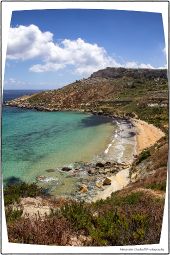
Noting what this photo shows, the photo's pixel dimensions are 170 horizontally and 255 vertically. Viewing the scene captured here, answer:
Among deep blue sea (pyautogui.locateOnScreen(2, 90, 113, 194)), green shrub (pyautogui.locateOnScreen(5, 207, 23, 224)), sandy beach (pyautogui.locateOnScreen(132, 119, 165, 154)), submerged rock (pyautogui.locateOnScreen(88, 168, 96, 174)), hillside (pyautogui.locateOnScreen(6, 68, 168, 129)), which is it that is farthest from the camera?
sandy beach (pyautogui.locateOnScreen(132, 119, 165, 154))

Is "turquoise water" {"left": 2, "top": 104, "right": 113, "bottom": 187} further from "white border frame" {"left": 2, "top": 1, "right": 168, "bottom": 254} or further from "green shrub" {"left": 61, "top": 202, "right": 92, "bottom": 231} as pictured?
"white border frame" {"left": 2, "top": 1, "right": 168, "bottom": 254}

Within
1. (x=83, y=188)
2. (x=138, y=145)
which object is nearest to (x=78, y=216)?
(x=83, y=188)

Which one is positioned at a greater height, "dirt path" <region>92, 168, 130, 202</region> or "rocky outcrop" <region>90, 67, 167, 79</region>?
"rocky outcrop" <region>90, 67, 167, 79</region>

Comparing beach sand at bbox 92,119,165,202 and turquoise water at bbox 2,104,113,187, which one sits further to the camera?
beach sand at bbox 92,119,165,202

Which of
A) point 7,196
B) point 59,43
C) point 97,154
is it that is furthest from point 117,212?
point 97,154

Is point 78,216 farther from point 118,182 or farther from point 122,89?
point 118,182

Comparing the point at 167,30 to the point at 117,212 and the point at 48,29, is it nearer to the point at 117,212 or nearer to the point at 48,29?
the point at 48,29

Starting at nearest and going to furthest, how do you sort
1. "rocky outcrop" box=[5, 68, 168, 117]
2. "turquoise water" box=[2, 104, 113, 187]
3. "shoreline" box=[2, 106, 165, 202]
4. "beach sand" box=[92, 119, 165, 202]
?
1. "rocky outcrop" box=[5, 68, 168, 117]
2. "turquoise water" box=[2, 104, 113, 187]
3. "beach sand" box=[92, 119, 165, 202]
4. "shoreline" box=[2, 106, 165, 202]

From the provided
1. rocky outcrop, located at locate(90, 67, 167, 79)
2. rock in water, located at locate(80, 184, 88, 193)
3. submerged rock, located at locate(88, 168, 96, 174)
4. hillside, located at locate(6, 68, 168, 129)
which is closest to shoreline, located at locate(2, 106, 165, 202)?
rock in water, located at locate(80, 184, 88, 193)
